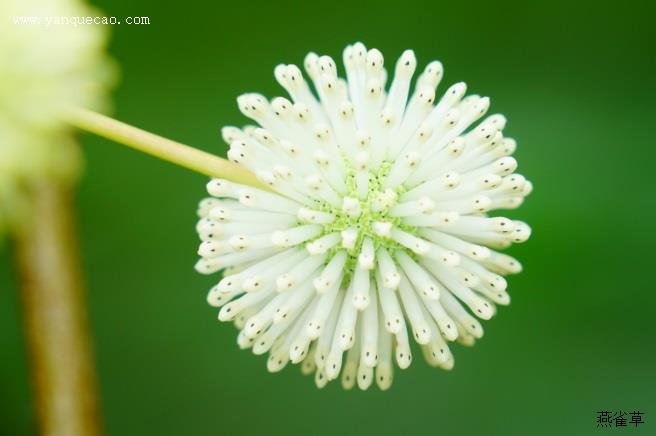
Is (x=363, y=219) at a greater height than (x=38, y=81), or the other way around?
(x=38, y=81)

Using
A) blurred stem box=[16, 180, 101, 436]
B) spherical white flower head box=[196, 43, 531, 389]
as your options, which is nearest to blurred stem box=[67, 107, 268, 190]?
spherical white flower head box=[196, 43, 531, 389]

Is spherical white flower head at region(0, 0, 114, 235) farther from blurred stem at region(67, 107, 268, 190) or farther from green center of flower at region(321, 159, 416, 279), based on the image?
green center of flower at region(321, 159, 416, 279)

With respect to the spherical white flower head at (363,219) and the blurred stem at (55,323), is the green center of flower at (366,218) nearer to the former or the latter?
the spherical white flower head at (363,219)

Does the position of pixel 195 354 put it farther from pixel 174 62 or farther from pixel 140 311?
pixel 174 62

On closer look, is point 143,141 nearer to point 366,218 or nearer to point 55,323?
point 366,218

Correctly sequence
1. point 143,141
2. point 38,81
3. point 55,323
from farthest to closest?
1. point 55,323
2. point 38,81
3. point 143,141

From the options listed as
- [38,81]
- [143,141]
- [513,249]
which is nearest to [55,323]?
[38,81]

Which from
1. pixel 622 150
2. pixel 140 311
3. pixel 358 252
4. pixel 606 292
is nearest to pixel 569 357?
pixel 606 292
